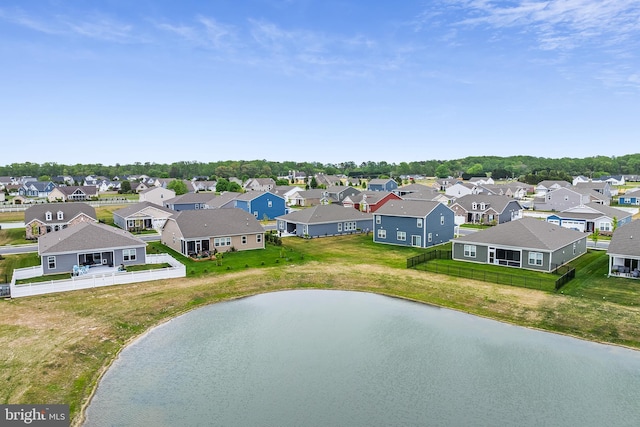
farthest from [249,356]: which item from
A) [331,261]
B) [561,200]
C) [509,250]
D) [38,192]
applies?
[38,192]

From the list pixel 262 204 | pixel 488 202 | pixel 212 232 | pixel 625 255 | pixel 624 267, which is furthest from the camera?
pixel 262 204

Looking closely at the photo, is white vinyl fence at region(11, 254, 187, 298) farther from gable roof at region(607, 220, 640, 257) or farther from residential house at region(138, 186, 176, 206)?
residential house at region(138, 186, 176, 206)

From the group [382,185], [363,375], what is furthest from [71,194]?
[363,375]

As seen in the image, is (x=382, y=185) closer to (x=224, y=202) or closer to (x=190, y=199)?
(x=224, y=202)

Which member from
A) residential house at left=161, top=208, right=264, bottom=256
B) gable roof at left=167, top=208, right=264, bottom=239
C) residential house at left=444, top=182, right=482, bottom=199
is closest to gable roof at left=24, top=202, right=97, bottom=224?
residential house at left=161, top=208, right=264, bottom=256

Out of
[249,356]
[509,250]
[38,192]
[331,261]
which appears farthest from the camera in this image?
[38,192]

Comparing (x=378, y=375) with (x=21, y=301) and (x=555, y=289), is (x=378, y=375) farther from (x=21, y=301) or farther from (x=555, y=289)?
(x=21, y=301)
